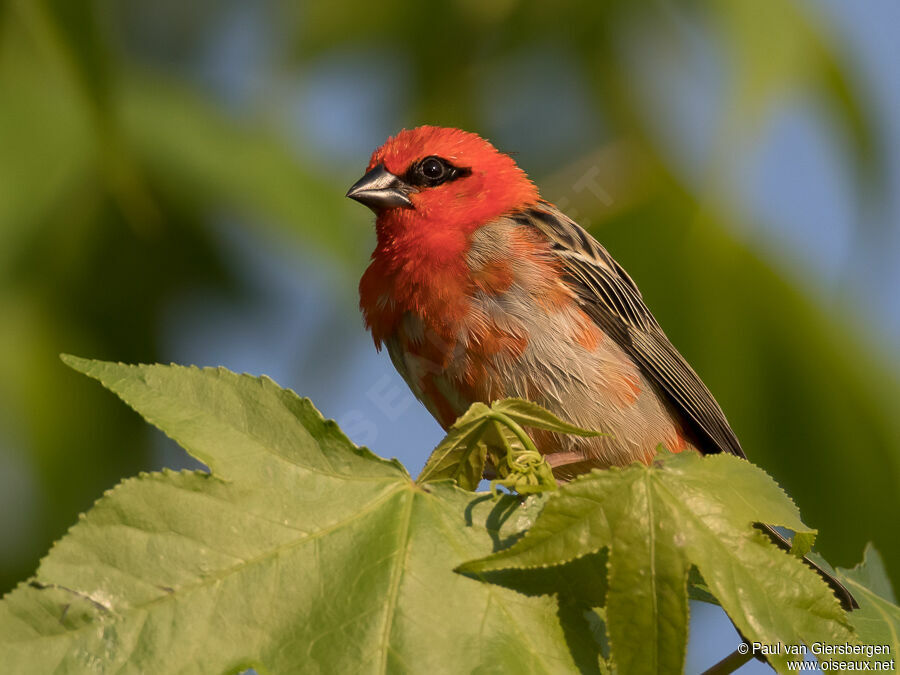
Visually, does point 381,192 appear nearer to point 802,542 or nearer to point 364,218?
point 364,218

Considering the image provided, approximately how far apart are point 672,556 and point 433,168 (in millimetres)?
3497

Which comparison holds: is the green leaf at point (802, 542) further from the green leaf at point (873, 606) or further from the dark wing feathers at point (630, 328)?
the dark wing feathers at point (630, 328)

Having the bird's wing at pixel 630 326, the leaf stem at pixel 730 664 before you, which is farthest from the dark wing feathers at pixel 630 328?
the leaf stem at pixel 730 664

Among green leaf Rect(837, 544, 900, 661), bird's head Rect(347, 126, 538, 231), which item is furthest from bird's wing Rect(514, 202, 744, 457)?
green leaf Rect(837, 544, 900, 661)

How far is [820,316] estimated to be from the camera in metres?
6.36

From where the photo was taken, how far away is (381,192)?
5309 millimetres

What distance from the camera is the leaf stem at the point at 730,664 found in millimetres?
2741

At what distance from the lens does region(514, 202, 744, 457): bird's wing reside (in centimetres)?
537

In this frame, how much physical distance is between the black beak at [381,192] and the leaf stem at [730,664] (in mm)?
3010

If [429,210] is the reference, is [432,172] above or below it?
above

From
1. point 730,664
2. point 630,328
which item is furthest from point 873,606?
point 630,328

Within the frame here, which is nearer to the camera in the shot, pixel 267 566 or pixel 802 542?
pixel 267 566

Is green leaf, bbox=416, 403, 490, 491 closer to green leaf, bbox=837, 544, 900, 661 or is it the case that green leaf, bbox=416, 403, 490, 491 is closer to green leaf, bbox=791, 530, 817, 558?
green leaf, bbox=791, 530, 817, 558

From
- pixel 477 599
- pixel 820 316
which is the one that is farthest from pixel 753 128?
pixel 477 599
